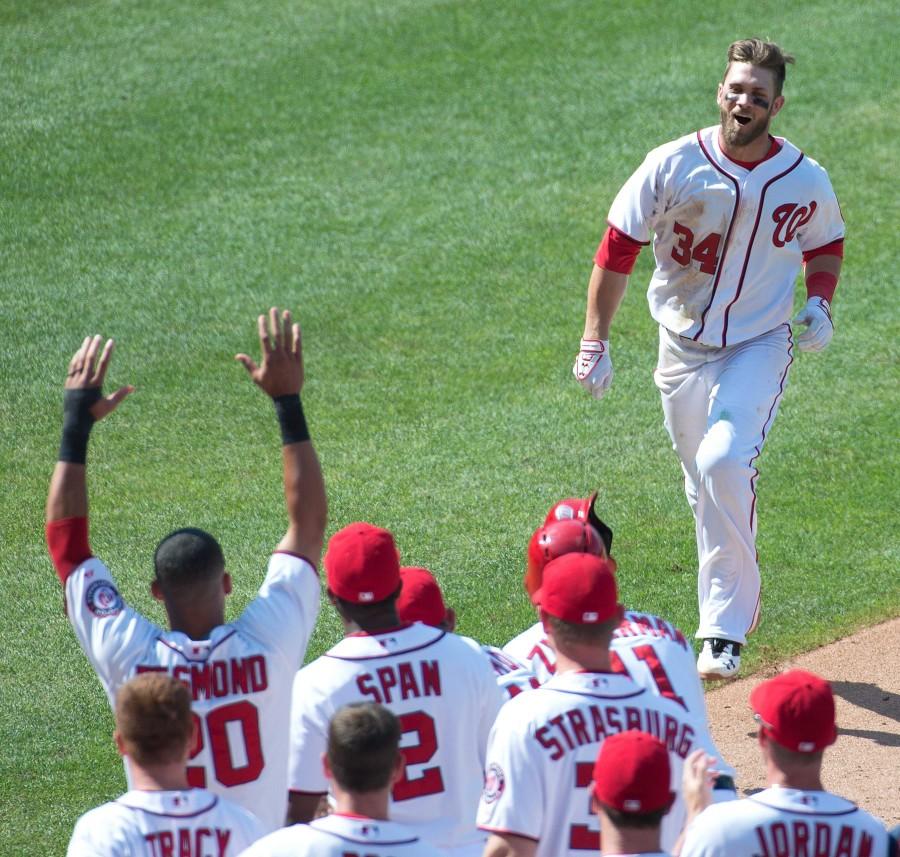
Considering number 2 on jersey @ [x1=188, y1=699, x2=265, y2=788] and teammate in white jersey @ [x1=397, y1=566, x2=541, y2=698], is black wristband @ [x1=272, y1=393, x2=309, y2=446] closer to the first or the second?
teammate in white jersey @ [x1=397, y1=566, x2=541, y2=698]

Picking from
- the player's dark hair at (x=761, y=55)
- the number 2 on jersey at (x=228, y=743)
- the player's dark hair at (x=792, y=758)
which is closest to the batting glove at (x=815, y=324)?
the player's dark hair at (x=761, y=55)

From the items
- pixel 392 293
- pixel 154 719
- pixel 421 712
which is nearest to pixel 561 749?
pixel 421 712

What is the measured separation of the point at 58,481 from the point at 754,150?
3.15m

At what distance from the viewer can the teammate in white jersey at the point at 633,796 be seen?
9.44 feet

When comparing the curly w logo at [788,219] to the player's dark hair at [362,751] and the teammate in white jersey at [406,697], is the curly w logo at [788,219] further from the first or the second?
the player's dark hair at [362,751]

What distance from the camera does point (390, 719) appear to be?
2990 millimetres

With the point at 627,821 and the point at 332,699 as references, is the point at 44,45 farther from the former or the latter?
the point at 627,821

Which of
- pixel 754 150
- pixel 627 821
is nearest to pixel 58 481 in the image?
pixel 627 821

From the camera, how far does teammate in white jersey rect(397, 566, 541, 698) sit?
395 centimetres

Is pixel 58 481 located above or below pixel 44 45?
below

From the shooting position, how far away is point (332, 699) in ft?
11.5

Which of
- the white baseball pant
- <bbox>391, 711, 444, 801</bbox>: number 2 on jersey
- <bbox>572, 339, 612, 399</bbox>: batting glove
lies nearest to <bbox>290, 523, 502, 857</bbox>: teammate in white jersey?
→ <bbox>391, 711, 444, 801</bbox>: number 2 on jersey

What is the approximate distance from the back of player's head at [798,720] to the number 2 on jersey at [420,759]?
2.69 feet

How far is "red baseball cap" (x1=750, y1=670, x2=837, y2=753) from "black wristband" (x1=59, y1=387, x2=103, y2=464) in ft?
5.92
